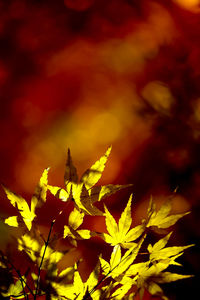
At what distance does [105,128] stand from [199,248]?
1.69ft

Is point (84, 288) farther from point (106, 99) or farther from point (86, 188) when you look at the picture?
point (106, 99)

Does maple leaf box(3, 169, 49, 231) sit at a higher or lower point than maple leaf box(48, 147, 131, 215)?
lower

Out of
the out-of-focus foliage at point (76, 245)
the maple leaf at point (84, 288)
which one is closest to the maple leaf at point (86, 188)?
the out-of-focus foliage at point (76, 245)

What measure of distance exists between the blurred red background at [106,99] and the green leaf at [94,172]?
48 centimetres

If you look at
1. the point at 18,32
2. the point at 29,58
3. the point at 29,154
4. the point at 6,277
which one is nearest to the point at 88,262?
the point at 29,154

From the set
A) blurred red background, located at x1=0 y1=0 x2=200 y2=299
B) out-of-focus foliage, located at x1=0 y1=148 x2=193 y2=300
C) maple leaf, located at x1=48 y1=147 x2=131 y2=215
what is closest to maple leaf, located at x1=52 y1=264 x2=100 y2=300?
out-of-focus foliage, located at x1=0 y1=148 x2=193 y2=300

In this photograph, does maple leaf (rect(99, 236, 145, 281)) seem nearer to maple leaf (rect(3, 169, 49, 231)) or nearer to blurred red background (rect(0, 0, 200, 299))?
maple leaf (rect(3, 169, 49, 231))

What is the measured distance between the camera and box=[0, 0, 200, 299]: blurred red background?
0.98m

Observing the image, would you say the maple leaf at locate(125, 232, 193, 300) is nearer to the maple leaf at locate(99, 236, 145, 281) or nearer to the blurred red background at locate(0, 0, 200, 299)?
the maple leaf at locate(99, 236, 145, 281)

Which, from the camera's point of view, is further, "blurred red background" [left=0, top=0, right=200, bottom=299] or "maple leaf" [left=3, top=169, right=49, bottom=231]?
"blurred red background" [left=0, top=0, right=200, bottom=299]

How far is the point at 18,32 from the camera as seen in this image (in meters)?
1.05

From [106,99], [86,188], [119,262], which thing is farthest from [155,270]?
[106,99]

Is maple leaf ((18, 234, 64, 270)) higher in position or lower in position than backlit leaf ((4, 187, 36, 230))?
lower

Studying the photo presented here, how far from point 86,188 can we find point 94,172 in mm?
33
